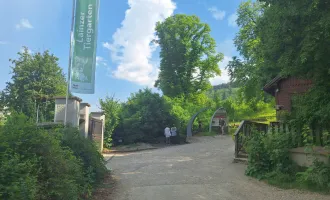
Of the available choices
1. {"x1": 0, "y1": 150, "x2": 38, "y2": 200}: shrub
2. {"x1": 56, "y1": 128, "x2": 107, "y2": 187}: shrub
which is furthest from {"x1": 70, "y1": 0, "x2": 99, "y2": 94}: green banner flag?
{"x1": 0, "y1": 150, "x2": 38, "y2": 200}: shrub

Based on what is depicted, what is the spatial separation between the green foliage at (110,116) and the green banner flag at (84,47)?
8742 millimetres

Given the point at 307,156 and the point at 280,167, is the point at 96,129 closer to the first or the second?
Answer: the point at 280,167

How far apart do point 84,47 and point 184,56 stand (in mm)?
31744

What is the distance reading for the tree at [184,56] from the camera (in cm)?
4241

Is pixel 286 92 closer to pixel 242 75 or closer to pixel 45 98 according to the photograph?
pixel 242 75

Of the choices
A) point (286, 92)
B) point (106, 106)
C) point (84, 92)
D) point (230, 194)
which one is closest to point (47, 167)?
point (230, 194)

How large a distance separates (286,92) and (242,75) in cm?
1283

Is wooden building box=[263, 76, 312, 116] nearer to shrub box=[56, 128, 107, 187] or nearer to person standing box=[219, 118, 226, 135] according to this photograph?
shrub box=[56, 128, 107, 187]

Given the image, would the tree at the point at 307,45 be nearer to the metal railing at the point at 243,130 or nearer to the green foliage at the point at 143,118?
the metal railing at the point at 243,130

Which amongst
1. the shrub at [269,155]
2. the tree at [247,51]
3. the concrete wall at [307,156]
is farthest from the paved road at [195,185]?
the tree at [247,51]

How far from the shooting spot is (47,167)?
4.93 m

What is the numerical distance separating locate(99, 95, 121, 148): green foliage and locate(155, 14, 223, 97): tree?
67.4ft

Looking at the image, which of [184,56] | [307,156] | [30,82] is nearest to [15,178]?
[307,156]

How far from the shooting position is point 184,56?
1679 inches
